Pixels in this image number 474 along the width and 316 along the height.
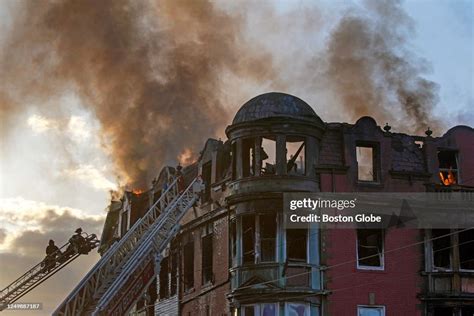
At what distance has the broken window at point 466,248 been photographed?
33.3 m

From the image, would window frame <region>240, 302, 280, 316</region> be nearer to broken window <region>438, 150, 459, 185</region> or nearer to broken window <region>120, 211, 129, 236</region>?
broken window <region>438, 150, 459, 185</region>

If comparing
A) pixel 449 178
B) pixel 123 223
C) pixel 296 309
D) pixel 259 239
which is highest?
pixel 123 223

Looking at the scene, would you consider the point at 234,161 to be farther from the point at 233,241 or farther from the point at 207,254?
the point at 207,254

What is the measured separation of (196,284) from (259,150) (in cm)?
761

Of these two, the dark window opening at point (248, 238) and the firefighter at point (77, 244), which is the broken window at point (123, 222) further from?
the dark window opening at point (248, 238)

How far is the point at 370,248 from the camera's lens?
3266 cm

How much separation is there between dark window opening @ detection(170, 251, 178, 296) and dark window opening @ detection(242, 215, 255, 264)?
7.37 meters

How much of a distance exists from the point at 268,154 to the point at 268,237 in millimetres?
4033

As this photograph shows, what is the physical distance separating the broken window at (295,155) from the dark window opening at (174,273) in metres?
8.41

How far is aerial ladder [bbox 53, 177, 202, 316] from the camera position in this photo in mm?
33469

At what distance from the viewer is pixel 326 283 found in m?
31.6

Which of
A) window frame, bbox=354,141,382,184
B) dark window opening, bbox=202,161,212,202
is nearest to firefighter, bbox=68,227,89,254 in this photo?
dark window opening, bbox=202,161,212,202

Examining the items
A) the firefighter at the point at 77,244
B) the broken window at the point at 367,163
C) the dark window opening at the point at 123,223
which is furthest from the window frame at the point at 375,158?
the dark window opening at the point at 123,223

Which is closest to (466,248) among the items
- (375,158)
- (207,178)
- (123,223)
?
(375,158)
